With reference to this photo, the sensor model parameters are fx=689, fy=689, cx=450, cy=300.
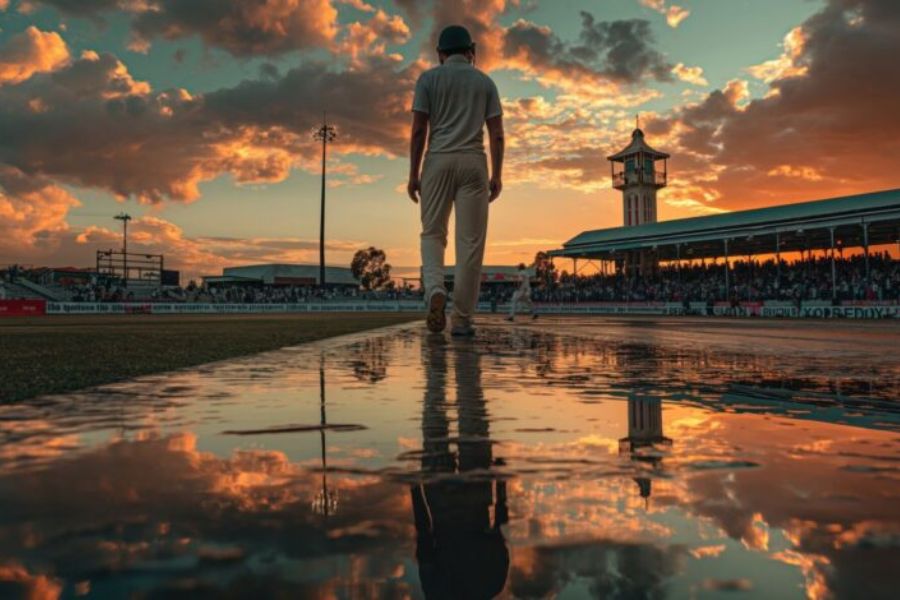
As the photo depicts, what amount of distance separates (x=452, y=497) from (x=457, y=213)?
5400mm

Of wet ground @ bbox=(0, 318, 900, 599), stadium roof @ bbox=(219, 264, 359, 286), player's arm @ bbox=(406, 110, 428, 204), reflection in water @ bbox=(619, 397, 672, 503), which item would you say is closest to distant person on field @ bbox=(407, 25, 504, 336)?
player's arm @ bbox=(406, 110, 428, 204)

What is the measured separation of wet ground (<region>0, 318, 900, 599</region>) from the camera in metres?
0.94

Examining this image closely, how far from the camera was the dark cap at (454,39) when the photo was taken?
6320mm

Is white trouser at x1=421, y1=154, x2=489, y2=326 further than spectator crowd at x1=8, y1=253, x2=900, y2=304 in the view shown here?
No

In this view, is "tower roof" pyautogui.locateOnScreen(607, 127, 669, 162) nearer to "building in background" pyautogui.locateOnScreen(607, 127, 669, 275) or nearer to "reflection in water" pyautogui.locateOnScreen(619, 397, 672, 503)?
"building in background" pyautogui.locateOnScreen(607, 127, 669, 275)

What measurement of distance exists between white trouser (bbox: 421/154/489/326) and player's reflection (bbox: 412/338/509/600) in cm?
428

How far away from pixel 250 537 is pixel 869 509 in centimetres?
109

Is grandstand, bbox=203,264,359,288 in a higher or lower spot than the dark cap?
higher

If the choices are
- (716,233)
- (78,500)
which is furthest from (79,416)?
(716,233)

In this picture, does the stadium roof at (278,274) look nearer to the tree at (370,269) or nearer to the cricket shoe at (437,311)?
the tree at (370,269)

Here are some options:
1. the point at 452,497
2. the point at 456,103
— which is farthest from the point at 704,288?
the point at 452,497

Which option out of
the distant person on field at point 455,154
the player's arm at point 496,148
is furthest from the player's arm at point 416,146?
the player's arm at point 496,148

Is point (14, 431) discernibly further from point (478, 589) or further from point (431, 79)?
point (431, 79)

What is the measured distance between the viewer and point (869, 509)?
4.10ft
